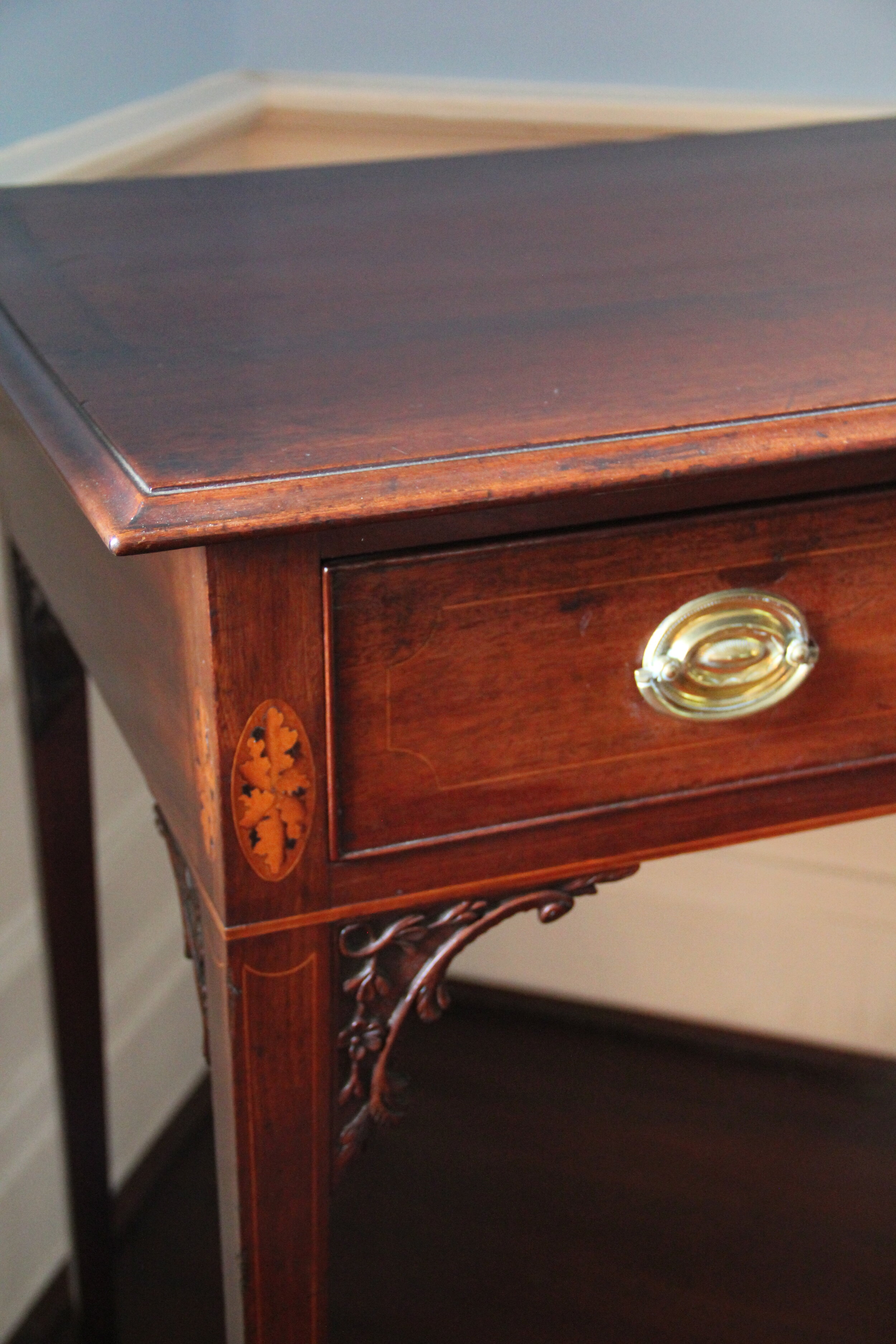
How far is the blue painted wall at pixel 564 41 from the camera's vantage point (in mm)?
933

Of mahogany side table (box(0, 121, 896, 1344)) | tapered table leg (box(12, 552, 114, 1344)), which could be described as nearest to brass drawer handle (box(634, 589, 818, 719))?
mahogany side table (box(0, 121, 896, 1344))

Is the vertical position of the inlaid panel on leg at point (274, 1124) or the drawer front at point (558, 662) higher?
the drawer front at point (558, 662)

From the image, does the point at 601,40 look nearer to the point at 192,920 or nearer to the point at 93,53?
the point at 93,53

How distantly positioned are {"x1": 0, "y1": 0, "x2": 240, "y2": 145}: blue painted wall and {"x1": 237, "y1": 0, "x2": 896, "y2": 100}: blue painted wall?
62mm

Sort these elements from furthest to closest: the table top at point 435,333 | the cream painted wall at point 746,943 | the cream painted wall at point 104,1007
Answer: the cream painted wall at point 746,943 → the cream painted wall at point 104,1007 → the table top at point 435,333

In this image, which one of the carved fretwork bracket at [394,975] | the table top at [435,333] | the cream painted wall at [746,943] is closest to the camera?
the table top at [435,333]

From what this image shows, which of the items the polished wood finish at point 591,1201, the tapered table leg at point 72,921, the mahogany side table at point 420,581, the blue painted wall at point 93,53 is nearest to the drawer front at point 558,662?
the mahogany side table at point 420,581

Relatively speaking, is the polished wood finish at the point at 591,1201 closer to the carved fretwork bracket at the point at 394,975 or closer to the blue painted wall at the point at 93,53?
the carved fretwork bracket at the point at 394,975

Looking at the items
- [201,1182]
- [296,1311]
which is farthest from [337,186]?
[201,1182]

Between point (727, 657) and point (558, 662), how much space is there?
5 cm

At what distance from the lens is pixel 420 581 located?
387 millimetres

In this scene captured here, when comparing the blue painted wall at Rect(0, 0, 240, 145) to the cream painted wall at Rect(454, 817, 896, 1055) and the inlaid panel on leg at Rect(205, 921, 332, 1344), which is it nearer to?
the inlaid panel on leg at Rect(205, 921, 332, 1344)

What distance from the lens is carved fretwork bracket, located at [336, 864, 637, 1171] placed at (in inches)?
18.1

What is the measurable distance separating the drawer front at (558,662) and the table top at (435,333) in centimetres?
4
